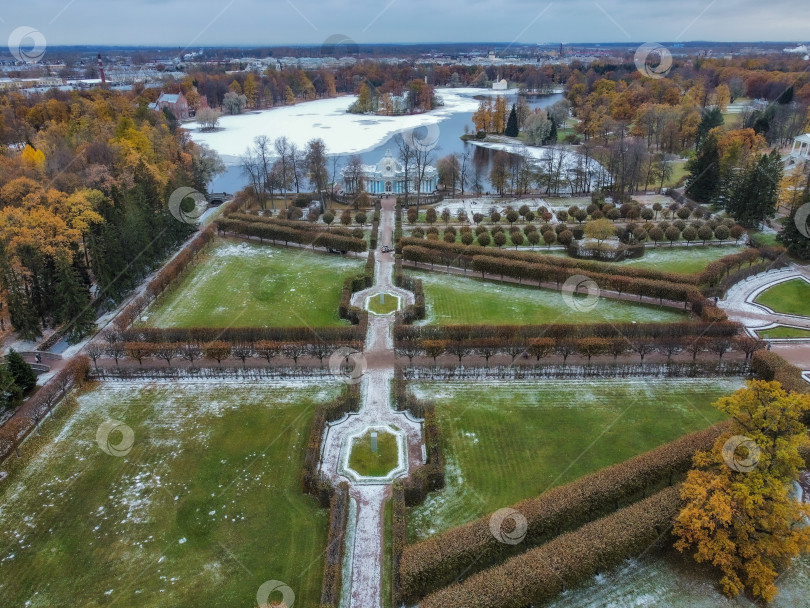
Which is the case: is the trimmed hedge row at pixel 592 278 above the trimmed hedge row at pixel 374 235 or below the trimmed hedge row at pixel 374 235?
above

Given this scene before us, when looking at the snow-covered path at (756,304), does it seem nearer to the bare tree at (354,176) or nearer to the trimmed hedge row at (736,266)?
the trimmed hedge row at (736,266)

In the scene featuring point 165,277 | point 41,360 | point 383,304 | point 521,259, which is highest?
point 521,259

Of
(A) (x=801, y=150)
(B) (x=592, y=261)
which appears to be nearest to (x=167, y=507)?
(B) (x=592, y=261)

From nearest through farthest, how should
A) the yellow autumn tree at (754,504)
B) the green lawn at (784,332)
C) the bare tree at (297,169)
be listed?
the yellow autumn tree at (754,504) → the green lawn at (784,332) → the bare tree at (297,169)

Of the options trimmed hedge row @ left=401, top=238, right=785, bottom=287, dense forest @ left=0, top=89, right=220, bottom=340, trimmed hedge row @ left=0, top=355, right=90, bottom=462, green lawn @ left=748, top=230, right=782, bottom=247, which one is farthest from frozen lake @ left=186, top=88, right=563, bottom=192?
trimmed hedge row @ left=0, top=355, right=90, bottom=462

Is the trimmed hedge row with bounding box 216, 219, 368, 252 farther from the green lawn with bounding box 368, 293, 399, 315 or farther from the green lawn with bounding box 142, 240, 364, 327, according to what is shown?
the green lawn with bounding box 368, 293, 399, 315

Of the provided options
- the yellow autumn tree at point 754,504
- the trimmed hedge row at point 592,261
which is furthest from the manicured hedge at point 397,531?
the trimmed hedge row at point 592,261

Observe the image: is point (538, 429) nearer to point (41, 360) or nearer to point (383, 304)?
point (383, 304)
